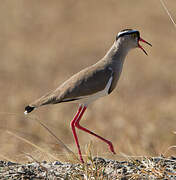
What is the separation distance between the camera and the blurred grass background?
32.9 feet

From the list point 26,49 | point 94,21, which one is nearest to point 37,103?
point 26,49

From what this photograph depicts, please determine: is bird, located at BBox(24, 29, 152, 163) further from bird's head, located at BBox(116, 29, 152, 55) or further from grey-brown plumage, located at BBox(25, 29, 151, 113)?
bird's head, located at BBox(116, 29, 152, 55)

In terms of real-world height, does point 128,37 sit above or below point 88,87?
above

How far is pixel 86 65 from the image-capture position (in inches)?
635

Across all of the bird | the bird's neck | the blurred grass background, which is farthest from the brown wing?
the blurred grass background

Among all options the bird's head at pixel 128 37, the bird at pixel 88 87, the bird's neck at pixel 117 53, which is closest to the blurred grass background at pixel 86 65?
the bird at pixel 88 87

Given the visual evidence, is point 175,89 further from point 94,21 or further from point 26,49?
point 94,21

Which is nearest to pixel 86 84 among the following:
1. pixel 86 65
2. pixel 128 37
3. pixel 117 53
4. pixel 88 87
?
pixel 88 87

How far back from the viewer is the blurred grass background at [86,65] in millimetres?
10023

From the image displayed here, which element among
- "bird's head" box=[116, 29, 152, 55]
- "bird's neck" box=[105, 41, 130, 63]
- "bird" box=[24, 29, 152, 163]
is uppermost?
"bird's head" box=[116, 29, 152, 55]

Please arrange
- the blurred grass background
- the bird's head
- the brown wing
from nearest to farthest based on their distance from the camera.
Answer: the brown wing < the bird's head < the blurred grass background

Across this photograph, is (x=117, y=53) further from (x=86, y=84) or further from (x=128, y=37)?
(x=86, y=84)

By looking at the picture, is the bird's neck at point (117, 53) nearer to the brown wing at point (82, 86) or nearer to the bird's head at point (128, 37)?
the bird's head at point (128, 37)

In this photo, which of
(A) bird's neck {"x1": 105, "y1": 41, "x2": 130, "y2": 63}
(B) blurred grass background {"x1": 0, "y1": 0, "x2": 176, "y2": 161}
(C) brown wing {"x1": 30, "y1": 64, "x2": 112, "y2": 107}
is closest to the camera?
(C) brown wing {"x1": 30, "y1": 64, "x2": 112, "y2": 107}
